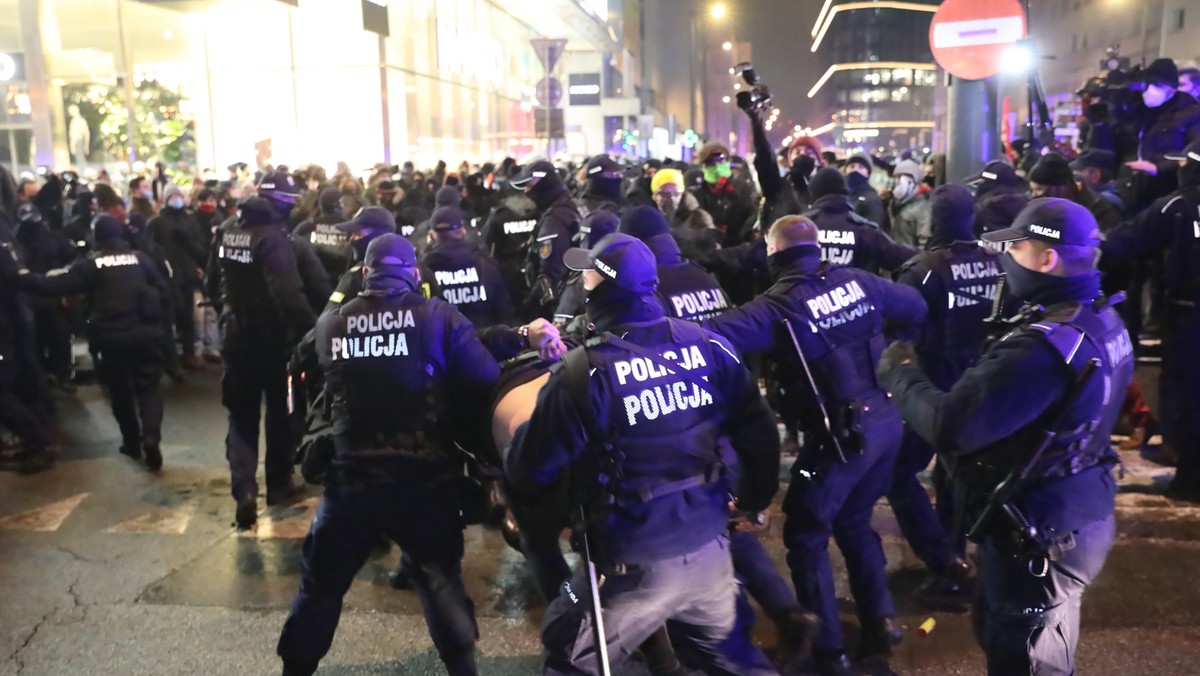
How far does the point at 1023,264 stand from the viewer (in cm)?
329

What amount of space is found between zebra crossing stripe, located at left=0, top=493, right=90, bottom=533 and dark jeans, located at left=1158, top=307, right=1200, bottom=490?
7321mm

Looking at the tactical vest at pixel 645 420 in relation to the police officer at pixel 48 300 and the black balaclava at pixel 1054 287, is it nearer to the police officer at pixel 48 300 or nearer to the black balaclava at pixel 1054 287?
the black balaclava at pixel 1054 287

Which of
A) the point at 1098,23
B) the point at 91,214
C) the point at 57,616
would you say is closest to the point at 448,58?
the point at 91,214

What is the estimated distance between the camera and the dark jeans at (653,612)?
3.16 m

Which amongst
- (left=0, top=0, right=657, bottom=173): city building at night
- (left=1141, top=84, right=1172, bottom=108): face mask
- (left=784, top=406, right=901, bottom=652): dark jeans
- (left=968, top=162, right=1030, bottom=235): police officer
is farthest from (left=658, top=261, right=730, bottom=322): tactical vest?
(left=0, top=0, right=657, bottom=173): city building at night

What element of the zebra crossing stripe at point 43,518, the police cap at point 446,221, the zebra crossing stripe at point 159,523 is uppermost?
the police cap at point 446,221

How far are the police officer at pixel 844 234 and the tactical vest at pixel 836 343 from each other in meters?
2.05

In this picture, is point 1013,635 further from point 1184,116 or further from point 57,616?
point 1184,116

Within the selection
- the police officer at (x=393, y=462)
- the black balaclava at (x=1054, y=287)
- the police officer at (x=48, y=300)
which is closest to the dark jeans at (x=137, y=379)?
the police officer at (x=48, y=300)

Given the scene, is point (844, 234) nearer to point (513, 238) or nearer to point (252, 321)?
point (513, 238)

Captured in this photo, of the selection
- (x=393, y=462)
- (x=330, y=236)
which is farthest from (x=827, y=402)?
(x=330, y=236)

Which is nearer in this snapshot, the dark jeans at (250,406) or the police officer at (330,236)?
the dark jeans at (250,406)

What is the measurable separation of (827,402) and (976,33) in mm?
5288

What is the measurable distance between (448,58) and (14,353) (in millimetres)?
21096
